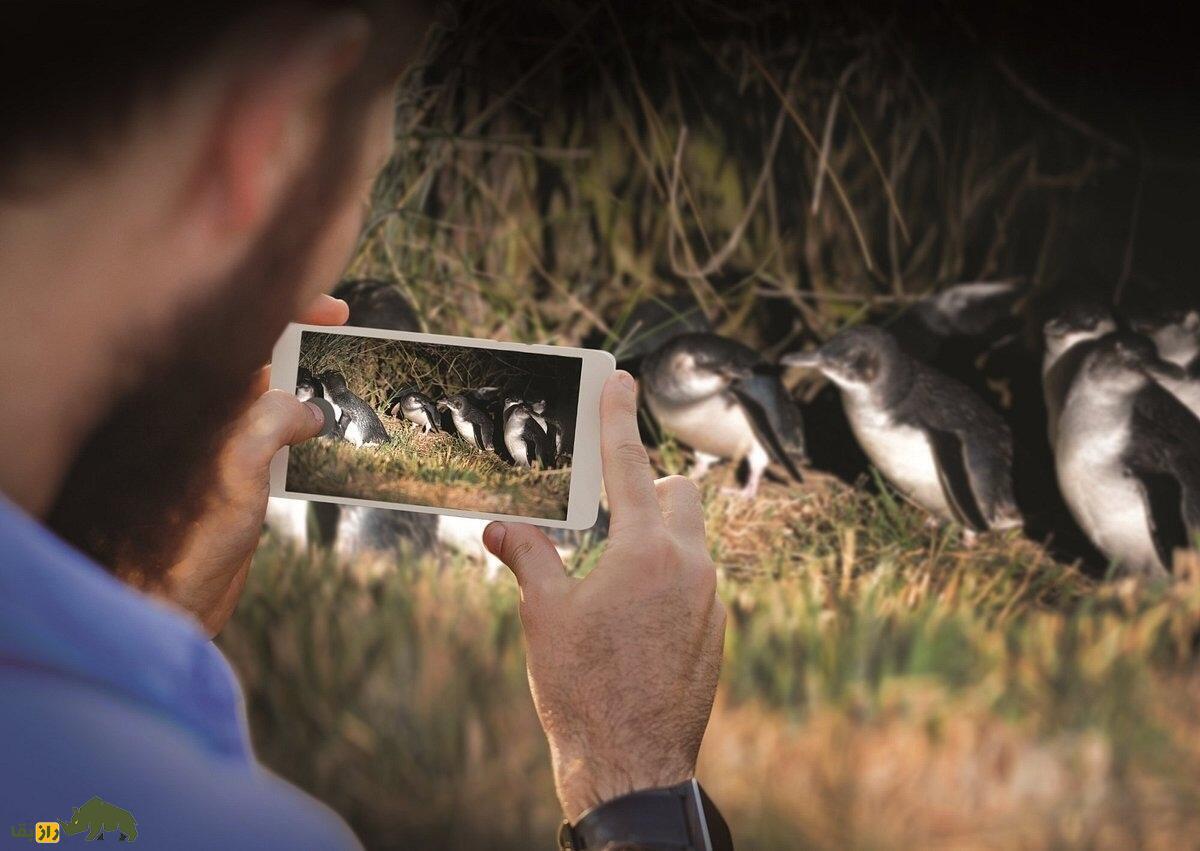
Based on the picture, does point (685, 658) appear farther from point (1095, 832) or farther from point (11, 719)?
point (1095, 832)

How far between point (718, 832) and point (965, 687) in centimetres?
78

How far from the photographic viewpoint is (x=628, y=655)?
0.53 m

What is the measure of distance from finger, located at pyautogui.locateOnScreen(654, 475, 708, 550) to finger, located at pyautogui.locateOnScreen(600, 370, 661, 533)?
0.05 ft

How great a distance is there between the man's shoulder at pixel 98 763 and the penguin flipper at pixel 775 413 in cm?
104

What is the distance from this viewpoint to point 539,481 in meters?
0.73

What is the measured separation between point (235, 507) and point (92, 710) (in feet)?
1.29

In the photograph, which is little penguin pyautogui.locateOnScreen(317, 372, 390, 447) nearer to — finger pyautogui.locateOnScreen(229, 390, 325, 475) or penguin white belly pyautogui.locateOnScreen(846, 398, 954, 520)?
finger pyautogui.locateOnScreen(229, 390, 325, 475)

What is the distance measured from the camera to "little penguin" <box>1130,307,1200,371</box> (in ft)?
3.92

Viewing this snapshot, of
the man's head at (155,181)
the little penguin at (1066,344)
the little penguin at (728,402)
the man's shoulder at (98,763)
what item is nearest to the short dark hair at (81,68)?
the man's head at (155,181)

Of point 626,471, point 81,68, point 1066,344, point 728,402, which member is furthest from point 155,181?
point 1066,344

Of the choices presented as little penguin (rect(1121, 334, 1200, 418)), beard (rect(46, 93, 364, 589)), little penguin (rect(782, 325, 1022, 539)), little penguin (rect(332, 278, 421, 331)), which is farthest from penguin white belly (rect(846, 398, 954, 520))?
beard (rect(46, 93, 364, 589))

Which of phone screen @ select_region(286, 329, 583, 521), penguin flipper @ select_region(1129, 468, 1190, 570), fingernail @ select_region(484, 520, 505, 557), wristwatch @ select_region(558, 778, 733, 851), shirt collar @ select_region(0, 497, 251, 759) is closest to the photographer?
shirt collar @ select_region(0, 497, 251, 759)

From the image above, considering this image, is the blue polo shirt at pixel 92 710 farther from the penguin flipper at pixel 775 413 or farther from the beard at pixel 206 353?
the penguin flipper at pixel 775 413

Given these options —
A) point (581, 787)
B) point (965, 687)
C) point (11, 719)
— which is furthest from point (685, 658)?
point (965, 687)
